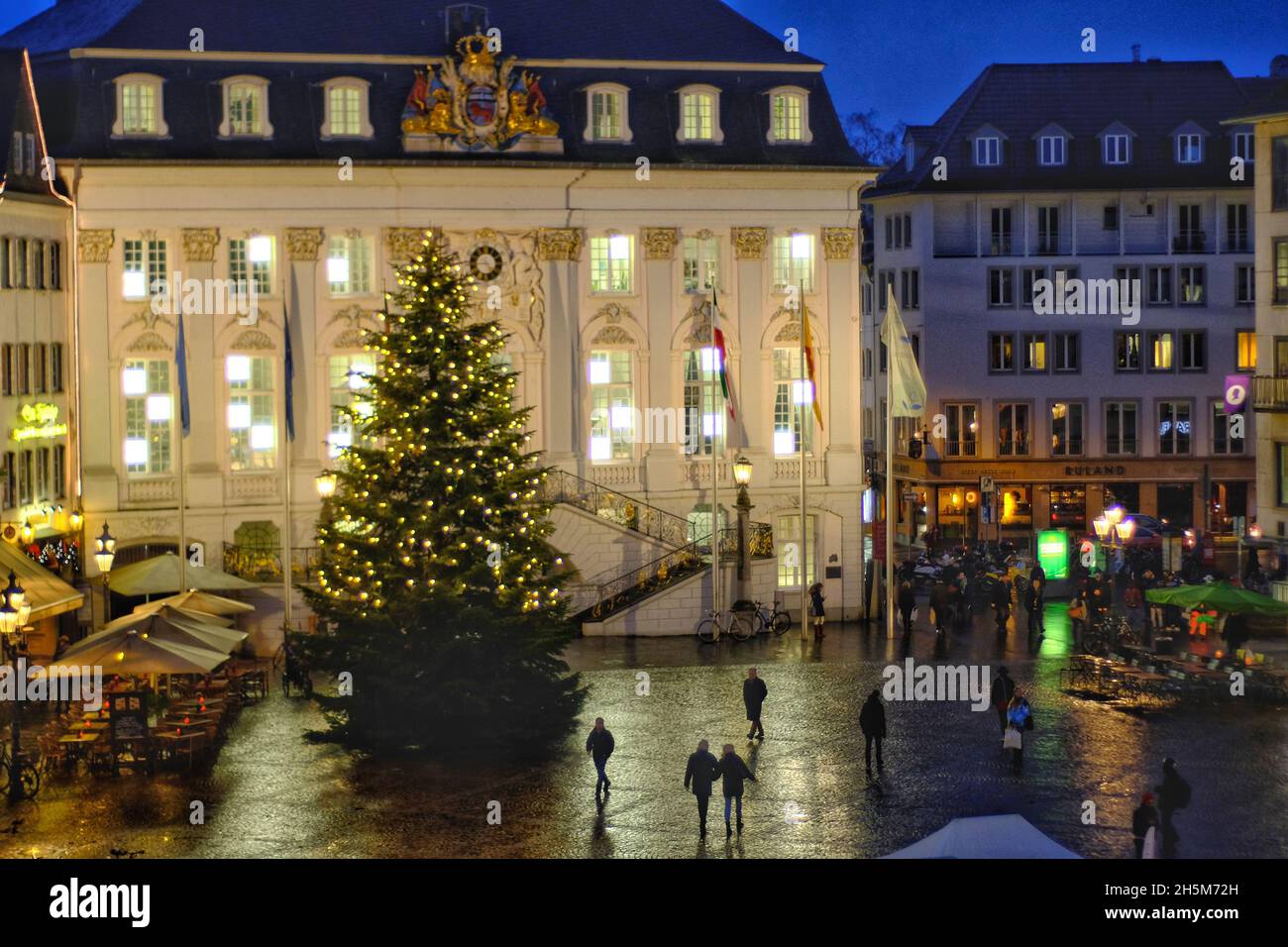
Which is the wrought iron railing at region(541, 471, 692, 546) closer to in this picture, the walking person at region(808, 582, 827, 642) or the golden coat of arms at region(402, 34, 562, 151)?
the walking person at region(808, 582, 827, 642)

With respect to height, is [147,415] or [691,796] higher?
[147,415]

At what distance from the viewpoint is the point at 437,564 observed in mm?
46875

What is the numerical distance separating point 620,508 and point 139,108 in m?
16.0

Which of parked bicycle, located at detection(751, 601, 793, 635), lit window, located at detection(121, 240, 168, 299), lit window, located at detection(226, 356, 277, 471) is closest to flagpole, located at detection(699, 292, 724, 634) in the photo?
parked bicycle, located at detection(751, 601, 793, 635)

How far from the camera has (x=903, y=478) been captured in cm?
9844

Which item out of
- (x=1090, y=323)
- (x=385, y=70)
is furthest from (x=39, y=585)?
(x=1090, y=323)

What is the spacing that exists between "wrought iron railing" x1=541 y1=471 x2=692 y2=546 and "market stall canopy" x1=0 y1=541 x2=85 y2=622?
14345 millimetres

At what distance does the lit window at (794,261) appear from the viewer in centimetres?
6800

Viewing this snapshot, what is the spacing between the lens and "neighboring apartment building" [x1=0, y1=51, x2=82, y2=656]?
59.2m

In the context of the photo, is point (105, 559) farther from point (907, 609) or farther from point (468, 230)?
point (907, 609)

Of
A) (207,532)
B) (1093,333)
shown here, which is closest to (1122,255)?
(1093,333)

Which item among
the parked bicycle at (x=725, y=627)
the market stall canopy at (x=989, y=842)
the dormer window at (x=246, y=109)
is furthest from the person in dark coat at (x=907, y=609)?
the market stall canopy at (x=989, y=842)

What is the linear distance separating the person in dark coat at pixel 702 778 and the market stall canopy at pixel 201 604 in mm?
16631

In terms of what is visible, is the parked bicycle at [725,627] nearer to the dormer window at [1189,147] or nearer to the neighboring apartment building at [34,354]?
the neighboring apartment building at [34,354]
